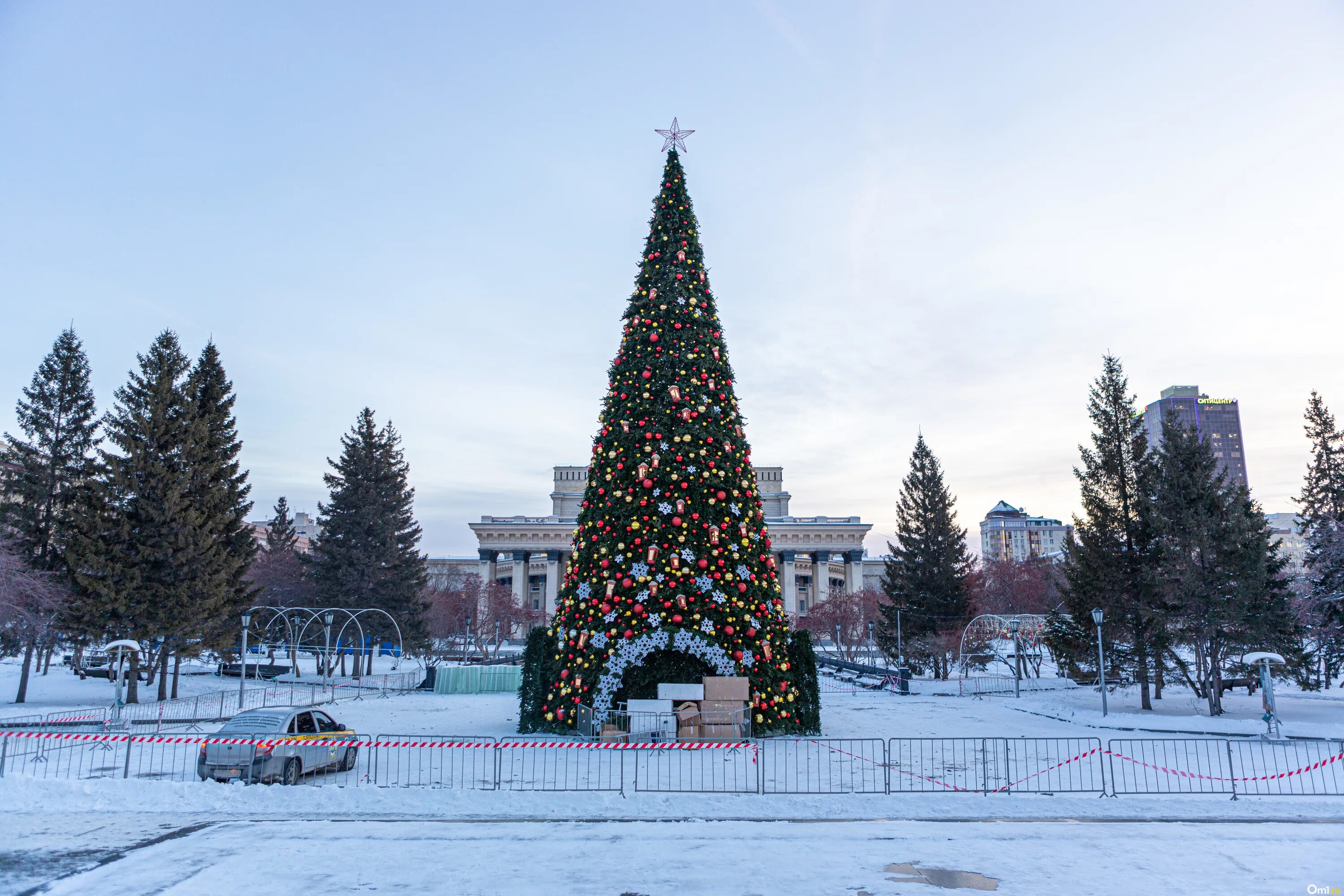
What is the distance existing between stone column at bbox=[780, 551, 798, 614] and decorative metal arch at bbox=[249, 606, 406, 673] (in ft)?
140

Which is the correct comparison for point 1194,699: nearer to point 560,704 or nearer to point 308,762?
point 560,704

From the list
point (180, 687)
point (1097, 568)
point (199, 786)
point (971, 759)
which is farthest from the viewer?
point (180, 687)

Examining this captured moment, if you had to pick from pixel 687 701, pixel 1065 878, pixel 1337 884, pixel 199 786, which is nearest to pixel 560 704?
pixel 687 701

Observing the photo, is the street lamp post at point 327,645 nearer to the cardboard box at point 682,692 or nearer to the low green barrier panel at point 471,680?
the low green barrier panel at point 471,680

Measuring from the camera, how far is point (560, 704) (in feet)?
62.0

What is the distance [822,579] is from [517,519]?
3533cm

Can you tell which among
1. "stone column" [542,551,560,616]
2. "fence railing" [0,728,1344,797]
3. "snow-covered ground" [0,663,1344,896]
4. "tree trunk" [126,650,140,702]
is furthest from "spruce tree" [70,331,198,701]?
"stone column" [542,551,560,616]

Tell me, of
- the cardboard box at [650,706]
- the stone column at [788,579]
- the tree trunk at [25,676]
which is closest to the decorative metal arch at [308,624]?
the tree trunk at [25,676]

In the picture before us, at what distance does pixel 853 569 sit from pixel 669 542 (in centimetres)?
7329

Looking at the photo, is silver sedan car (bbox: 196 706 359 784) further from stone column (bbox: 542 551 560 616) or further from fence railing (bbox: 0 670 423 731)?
stone column (bbox: 542 551 560 616)

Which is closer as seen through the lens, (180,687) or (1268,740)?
(1268,740)

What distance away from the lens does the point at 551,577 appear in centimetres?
9006

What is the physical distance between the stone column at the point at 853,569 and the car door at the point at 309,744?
75.8m

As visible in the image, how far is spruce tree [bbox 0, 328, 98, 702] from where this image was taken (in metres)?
28.9
